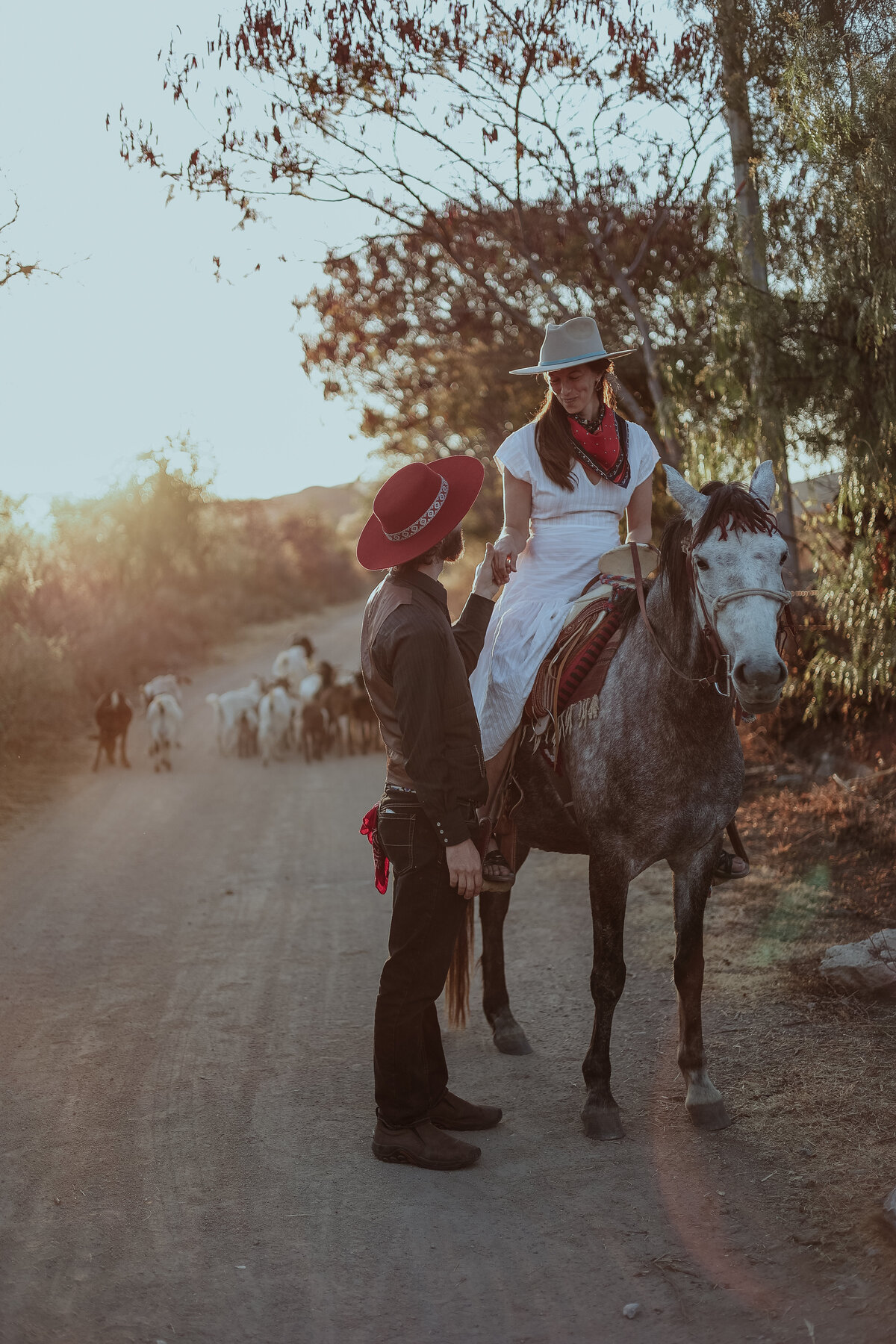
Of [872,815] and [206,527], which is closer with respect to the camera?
[872,815]

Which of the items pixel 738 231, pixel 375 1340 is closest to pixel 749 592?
pixel 375 1340

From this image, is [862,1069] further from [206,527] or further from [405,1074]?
[206,527]

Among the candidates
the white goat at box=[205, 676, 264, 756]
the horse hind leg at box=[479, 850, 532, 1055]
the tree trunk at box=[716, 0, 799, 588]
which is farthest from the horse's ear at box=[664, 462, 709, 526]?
the white goat at box=[205, 676, 264, 756]

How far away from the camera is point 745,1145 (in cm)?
407

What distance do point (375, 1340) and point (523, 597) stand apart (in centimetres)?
288

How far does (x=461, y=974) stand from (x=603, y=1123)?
1.07 m

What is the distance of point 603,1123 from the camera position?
4.20m

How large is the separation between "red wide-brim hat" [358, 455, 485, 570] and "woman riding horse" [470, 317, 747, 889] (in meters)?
0.73

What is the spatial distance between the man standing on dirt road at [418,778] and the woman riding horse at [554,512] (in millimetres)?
582

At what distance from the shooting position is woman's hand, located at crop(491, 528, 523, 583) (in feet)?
15.4

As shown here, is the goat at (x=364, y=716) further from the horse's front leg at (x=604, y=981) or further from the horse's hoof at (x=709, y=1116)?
the horse's hoof at (x=709, y=1116)

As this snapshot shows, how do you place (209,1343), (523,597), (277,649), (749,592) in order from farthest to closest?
(277,649) < (523,597) < (749,592) < (209,1343)

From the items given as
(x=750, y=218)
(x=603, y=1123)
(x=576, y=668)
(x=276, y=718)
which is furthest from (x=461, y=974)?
(x=276, y=718)

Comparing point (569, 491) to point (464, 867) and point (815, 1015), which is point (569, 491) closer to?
point (464, 867)
